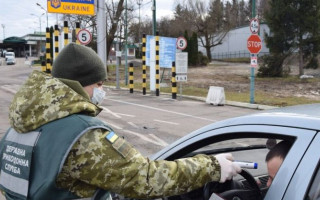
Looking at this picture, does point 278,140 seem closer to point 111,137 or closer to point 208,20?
point 111,137

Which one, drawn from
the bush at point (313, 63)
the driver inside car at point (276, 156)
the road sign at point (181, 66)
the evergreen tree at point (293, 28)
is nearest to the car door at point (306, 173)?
the driver inside car at point (276, 156)

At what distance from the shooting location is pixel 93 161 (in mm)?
1518

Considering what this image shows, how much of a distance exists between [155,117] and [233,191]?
29.4ft

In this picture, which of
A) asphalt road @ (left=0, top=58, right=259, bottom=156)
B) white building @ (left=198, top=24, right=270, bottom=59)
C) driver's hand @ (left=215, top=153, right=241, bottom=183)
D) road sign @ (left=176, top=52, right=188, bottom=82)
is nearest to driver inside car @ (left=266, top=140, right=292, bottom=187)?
driver's hand @ (left=215, top=153, right=241, bottom=183)

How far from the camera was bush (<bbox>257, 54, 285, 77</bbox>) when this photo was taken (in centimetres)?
2816

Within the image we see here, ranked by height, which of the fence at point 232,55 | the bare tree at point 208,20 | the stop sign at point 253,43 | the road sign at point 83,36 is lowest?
the stop sign at point 253,43

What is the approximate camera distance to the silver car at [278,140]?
1461 millimetres

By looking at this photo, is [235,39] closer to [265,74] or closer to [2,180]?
[265,74]

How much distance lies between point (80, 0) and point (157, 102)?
739 centimetres

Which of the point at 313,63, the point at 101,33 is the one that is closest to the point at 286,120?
the point at 101,33

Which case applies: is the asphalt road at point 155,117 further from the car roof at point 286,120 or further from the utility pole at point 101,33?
the car roof at point 286,120

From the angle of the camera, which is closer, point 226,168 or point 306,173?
point 306,173

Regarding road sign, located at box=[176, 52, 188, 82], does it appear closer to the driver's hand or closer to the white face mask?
the white face mask

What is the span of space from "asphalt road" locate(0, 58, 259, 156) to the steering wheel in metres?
4.49
